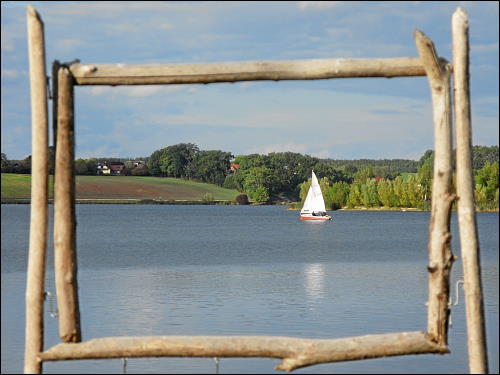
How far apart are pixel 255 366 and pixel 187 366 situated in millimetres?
832

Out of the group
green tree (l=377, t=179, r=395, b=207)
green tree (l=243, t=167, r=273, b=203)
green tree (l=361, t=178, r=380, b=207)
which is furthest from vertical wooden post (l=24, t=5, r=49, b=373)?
green tree (l=243, t=167, r=273, b=203)

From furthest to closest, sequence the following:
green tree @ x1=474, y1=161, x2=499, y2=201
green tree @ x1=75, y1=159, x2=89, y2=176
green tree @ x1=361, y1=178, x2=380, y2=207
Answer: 1. green tree @ x1=361, y1=178, x2=380, y2=207
2. green tree @ x1=75, y1=159, x2=89, y2=176
3. green tree @ x1=474, y1=161, x2=499, y2=201

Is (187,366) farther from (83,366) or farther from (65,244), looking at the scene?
(65,244)

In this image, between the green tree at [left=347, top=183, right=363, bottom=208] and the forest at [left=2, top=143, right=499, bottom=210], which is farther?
the green tree at [left=347, top=183, right=363, bottom=208]

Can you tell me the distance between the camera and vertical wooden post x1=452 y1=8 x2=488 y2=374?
27.6 ft

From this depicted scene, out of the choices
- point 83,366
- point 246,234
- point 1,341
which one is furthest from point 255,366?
point 246,234

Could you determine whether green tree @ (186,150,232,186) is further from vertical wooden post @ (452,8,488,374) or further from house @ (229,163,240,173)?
vertical wooden post @ (452,8,488,374)

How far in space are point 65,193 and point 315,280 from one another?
18496mm

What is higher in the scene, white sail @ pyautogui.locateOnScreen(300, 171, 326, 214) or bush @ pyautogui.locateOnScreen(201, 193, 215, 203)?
bush @ pyautogui.locateOnScreen(201, 193, 215, 203)

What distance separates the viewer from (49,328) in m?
13.8

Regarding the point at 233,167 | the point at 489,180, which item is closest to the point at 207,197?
the point at 233,167

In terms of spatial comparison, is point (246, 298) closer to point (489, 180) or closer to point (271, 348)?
point (271, 348)

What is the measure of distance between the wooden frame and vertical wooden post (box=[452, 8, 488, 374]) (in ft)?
0.06

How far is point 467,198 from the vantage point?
8.49 m
